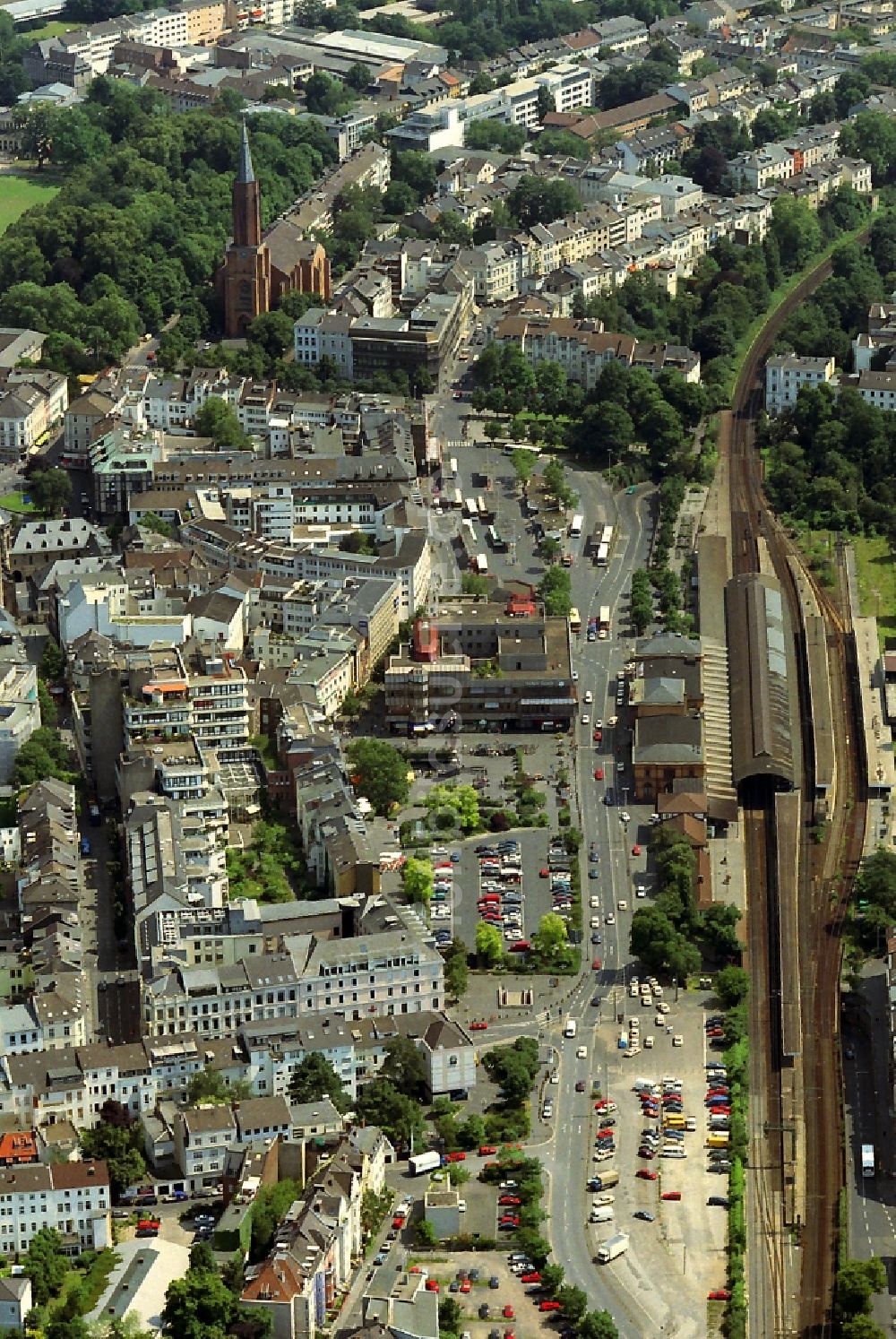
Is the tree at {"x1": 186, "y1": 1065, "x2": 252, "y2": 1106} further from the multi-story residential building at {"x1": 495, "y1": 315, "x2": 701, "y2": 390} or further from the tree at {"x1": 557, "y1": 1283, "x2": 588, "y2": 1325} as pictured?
the multi-story residential building at {"x1": 495, "y1": 315, "x2": 701, "y2": 390}

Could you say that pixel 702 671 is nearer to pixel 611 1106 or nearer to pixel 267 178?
pixel 611 1106

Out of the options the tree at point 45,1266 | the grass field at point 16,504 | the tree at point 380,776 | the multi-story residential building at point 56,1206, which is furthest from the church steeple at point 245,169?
the tree at point 45,1266

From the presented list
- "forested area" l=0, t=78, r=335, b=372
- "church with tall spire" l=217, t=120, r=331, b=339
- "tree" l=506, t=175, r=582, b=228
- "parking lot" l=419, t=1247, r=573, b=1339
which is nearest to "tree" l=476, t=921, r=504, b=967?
"parking lot" l=419, t=1247, r=573, b=1339

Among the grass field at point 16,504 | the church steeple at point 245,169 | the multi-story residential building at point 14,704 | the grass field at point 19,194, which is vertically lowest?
the grass field at point 16,504

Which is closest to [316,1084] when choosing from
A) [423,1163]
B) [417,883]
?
[423,1163]

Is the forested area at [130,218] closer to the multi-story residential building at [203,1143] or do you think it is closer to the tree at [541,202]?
the tree at [541,202]

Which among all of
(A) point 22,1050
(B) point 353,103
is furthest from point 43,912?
(B) point 353,103

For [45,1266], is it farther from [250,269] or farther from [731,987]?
[250,269]
